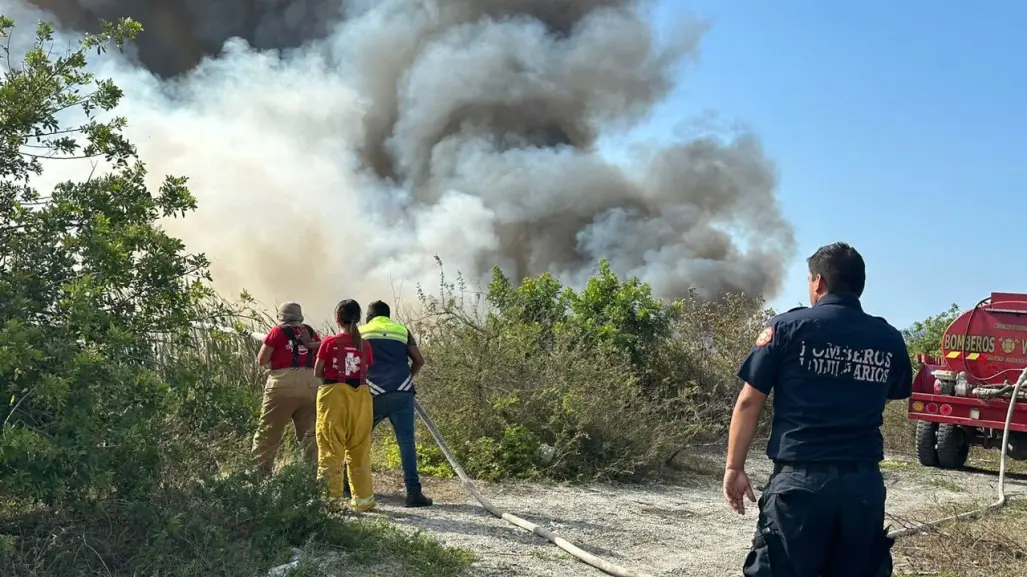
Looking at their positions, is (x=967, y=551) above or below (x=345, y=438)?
below

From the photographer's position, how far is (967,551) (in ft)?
21.9

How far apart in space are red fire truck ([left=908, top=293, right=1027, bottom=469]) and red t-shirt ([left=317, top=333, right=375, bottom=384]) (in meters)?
8.03

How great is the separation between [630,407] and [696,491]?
4.31 feet

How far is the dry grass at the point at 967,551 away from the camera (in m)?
6.43

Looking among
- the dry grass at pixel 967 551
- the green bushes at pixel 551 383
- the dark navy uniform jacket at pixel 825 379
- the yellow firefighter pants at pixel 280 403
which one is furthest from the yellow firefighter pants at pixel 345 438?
the dark navy uniform jacket at pixel 825 379

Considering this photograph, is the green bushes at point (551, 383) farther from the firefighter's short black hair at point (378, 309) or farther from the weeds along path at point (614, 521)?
the firefighter's short black hair at point (378, 309)

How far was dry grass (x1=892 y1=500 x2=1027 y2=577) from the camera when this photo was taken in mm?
6426

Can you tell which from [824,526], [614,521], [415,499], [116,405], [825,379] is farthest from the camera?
[415,499]

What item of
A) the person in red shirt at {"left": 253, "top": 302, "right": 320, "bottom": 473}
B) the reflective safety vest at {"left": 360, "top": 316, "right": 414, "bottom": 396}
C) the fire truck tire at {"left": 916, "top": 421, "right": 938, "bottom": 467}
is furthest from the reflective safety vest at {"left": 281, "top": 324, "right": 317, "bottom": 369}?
the fire truck tire at {"left": 916, "top": 421, "right": 938, "bottom": 467}

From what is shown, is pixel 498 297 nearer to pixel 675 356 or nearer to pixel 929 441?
pixel 675 356

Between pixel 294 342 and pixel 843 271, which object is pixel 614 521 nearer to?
pixel 294 342

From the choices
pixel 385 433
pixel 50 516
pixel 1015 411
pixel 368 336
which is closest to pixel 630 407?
pixel 385 433

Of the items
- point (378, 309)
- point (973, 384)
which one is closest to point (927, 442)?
point (973, 384)

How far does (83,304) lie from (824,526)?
11.7 ft
